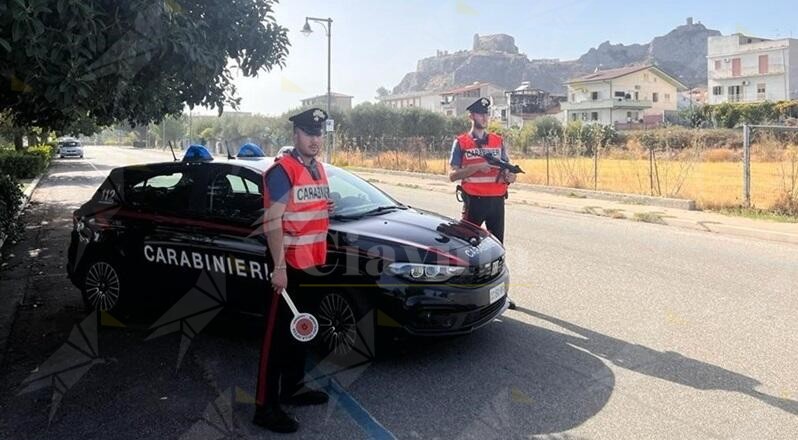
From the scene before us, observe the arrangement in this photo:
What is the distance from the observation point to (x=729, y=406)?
145 inches

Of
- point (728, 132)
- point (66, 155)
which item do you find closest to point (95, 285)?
point (728, 132)

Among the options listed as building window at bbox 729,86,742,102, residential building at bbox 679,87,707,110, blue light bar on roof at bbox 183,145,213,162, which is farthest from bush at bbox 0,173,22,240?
residential building at bbox 679,87,707,110

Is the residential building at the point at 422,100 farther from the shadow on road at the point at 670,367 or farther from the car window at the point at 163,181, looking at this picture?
the shadow on road at the point at 670,367

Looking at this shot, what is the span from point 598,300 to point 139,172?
4378mm

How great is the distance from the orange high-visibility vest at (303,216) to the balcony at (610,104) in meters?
74.4

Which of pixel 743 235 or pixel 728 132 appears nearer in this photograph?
pixel 743 235

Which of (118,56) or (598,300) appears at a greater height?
(118,56)

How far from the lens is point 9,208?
10648 mm

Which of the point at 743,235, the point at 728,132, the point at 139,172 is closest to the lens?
the point at 139,172

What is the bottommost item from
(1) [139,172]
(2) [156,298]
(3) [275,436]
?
(3) [275,436]

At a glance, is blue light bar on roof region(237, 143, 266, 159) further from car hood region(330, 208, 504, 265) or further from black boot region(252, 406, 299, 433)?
black boot region(252, 406, 299, 433)

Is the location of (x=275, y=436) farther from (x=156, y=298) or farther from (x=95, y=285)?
(x=95, y=285)

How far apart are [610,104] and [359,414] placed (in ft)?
245

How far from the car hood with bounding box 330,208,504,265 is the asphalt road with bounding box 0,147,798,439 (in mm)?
704
